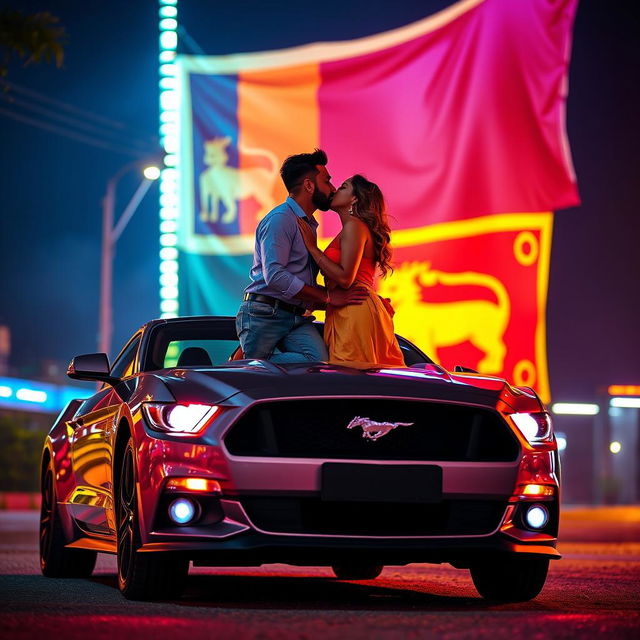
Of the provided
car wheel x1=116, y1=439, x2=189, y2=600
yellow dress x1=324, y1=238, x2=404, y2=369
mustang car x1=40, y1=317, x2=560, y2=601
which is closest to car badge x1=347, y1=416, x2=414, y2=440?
mustang car x1=40, y1=317, x2=560, y2=601

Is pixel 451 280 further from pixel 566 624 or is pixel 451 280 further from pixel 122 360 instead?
pixel 566 624

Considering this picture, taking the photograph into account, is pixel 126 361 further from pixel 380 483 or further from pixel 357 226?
pixel 380 483

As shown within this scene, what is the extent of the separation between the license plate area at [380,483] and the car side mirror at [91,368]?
6.12ft

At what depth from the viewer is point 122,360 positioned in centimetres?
864

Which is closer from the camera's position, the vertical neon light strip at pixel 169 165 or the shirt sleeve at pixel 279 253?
the shirt sleeve at pixel 279 253

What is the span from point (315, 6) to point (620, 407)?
22.8m

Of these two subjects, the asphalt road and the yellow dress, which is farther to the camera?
the yellow dress

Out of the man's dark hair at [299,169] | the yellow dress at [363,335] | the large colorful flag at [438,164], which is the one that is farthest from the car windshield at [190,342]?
the large colorful flag at [438,164]

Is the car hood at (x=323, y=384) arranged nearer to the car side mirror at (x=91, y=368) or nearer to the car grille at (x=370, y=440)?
the car grille at (x=370, y=440)

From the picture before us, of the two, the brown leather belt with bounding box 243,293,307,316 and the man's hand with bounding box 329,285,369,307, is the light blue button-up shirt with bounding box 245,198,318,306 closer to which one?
the brown leather belt with bounding box 243,293,307,316

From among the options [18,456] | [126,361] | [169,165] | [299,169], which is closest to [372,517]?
[299,169]

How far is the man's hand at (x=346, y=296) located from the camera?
7703mm

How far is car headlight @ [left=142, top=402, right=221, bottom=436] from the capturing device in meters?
6.33

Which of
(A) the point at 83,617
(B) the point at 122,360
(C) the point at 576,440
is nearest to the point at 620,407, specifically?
(C) the point at 576,440
